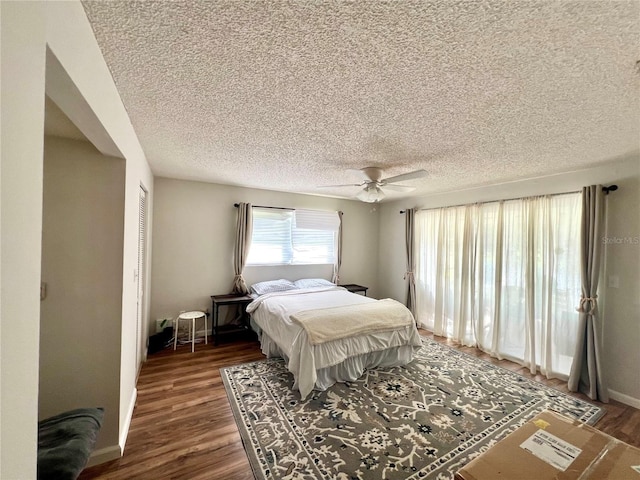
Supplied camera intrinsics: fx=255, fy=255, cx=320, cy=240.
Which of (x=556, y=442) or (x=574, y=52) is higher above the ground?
(x=574, y=52)

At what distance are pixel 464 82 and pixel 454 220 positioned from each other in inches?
118

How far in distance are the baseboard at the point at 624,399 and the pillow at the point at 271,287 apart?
382 cm

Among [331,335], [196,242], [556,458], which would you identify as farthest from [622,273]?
[196,242]

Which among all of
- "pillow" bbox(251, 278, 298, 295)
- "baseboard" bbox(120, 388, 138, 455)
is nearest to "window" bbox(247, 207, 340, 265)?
"pillow" bbox(251, 278, 298, 295)

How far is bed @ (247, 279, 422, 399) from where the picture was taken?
2492mm

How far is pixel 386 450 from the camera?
5.95ft

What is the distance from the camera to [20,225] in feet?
1.98

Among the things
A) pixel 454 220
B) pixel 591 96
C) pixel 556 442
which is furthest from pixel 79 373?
pixel 454 220

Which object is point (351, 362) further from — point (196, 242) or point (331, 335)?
point (196, 242)

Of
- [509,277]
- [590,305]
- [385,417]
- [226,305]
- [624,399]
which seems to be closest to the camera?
[385,417]

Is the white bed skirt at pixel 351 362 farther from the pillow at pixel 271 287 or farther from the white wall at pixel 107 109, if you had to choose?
the white wall at pixel 107 109

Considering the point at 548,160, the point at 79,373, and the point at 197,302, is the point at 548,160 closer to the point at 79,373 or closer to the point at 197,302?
the point at 79,373

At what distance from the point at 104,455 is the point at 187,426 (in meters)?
0.51

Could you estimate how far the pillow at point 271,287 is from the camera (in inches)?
156
